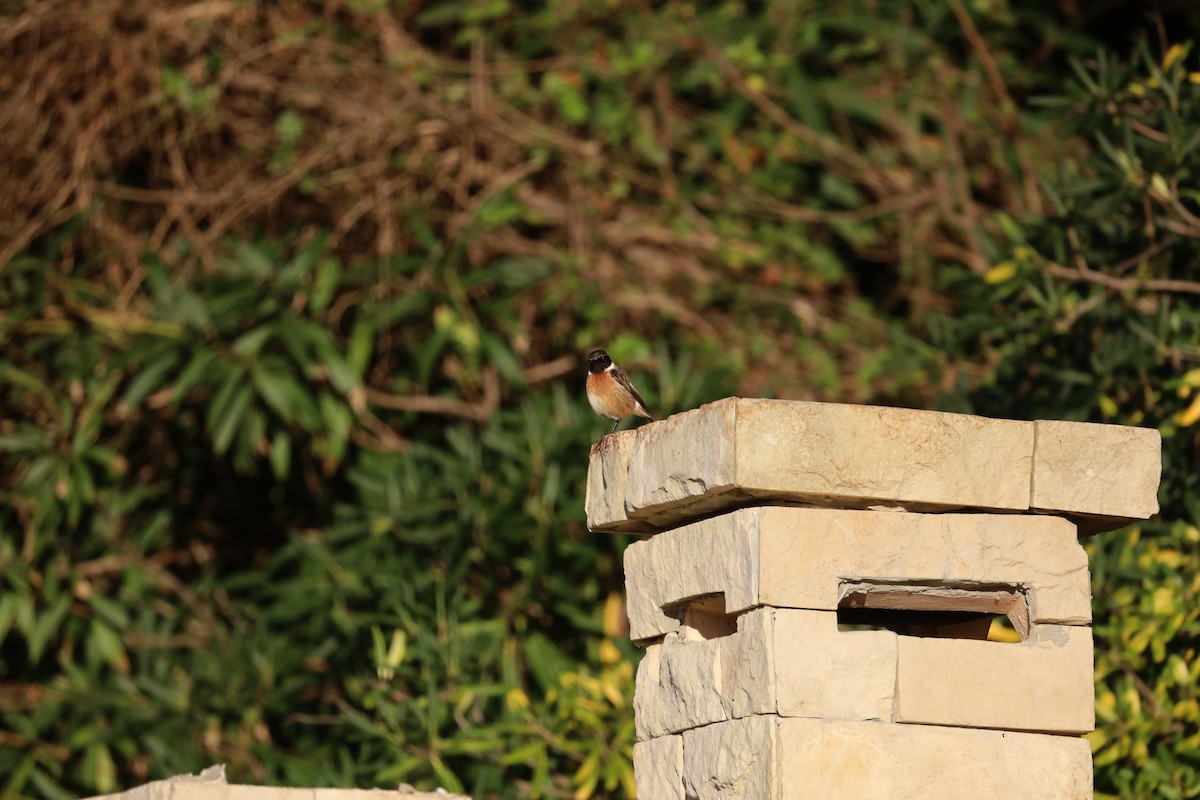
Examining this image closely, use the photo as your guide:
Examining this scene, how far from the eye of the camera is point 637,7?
838 cm

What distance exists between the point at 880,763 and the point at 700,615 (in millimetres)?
701

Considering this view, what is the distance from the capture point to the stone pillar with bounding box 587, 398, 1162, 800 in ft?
11.7

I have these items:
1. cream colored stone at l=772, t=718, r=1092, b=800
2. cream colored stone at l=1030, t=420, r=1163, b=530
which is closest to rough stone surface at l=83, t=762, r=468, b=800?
cream colored stone at l=772, t=718, r=1092, b=800

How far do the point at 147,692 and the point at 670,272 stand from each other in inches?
125

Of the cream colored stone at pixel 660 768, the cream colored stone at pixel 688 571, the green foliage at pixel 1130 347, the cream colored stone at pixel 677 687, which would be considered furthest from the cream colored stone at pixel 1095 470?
the green foliage at pixel 1130 347

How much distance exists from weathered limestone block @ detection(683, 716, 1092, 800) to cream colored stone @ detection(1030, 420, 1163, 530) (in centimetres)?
54

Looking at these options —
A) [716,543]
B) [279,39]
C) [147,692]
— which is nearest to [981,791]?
[716,543]

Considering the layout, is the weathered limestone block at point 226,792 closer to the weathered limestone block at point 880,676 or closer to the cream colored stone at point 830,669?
the weathered limestone block at point 880,676

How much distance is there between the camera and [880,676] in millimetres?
3621

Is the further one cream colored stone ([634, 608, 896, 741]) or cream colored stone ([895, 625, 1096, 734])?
cream colored stone ([895, 625, 1096, 734])

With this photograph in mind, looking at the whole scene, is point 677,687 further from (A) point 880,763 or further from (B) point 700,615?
(A) point 880,763

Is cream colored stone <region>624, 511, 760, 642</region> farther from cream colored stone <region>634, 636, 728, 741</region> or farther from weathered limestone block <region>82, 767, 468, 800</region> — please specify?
weathered limestone block <region>82, 767, 468, 800</region>

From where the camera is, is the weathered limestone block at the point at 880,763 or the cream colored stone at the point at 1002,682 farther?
the cream colored stone at the point at 1002,682

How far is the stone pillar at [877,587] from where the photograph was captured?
11.7 feet
